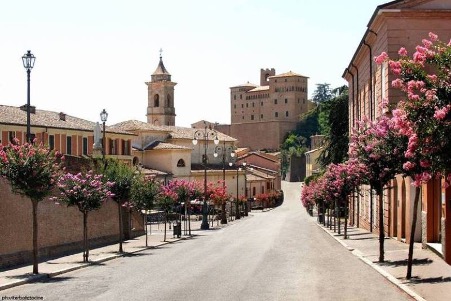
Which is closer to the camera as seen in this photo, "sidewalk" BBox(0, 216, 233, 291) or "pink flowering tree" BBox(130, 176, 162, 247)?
"sidewalk" BBox(0, 216, 233, 291)

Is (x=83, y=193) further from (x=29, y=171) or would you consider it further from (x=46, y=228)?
(x=29, y=171)

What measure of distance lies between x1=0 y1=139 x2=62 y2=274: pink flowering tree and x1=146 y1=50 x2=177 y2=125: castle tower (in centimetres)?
10771

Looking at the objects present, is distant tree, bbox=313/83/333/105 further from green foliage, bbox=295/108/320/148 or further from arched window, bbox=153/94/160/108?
arched window, bbox=153/94/160/108

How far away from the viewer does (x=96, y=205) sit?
28.8 m

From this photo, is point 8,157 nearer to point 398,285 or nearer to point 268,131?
point 398,285

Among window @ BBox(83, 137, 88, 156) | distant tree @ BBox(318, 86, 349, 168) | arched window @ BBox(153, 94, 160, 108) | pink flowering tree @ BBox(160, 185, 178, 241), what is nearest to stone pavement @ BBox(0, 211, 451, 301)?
pink flowering tree @ BBox(160, 185, 178, 241)

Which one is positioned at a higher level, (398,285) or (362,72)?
(362,72)

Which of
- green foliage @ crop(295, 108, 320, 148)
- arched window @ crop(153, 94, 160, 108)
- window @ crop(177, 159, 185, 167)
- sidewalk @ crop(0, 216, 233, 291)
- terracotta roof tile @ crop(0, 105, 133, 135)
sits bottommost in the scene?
→ sidewalk @ crop(0, 216, 233, 291)

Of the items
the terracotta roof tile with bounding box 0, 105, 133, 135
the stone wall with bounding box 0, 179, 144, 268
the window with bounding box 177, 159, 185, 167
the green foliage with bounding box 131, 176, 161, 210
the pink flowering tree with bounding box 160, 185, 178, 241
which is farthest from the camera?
the window with bounding box 177, 159, 185, 167

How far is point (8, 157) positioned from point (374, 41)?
2050 cm

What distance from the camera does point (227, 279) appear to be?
2089cm

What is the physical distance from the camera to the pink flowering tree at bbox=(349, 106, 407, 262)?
71.0 feet

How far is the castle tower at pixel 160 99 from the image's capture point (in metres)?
132

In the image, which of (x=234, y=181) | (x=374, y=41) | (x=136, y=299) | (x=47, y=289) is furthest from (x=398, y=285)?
(x=234, y=181)
